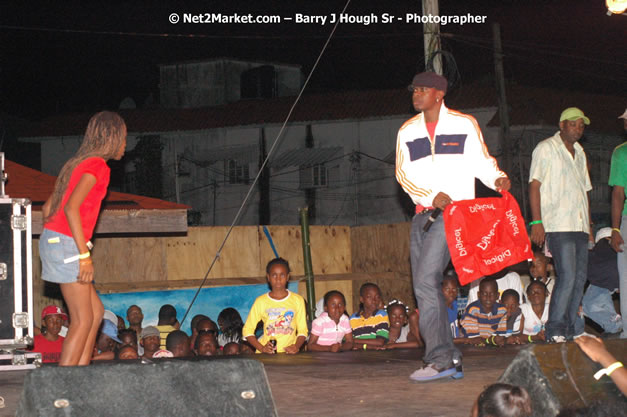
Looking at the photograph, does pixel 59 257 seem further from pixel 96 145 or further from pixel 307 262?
pixel 307 262

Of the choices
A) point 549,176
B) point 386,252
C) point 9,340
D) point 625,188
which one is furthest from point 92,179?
point 386,252

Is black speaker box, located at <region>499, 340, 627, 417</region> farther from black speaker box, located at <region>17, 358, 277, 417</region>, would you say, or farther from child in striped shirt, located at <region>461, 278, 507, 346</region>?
child in striped shirt, located at <region>461, 278, 507, 346</region>

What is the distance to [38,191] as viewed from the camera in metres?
8.56

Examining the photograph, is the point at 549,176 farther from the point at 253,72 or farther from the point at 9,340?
the point at 253,72

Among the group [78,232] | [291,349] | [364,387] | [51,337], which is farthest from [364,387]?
[51,337]

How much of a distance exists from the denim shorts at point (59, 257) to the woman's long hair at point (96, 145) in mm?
155

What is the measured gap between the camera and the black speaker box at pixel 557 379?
389 centimetres

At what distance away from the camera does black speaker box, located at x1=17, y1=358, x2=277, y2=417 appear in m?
3.48

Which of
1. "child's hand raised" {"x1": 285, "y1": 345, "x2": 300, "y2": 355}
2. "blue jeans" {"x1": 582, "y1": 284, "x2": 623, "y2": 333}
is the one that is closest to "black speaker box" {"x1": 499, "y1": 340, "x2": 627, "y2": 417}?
"child's hand raised" {"x1": 285, "y1": 345, "x2": 300, "y2": 355}

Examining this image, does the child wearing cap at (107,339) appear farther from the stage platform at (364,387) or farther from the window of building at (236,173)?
the window of building at (236,173)

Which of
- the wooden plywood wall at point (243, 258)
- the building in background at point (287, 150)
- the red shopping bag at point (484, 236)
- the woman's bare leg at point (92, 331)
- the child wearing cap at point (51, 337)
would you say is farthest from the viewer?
the building in background at point (287, 150)

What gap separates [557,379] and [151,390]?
75.4 inches

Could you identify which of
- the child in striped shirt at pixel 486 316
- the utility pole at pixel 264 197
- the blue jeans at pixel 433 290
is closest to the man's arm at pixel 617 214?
the blue jeans at pixel 433 290

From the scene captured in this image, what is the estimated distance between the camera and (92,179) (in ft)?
16.6
